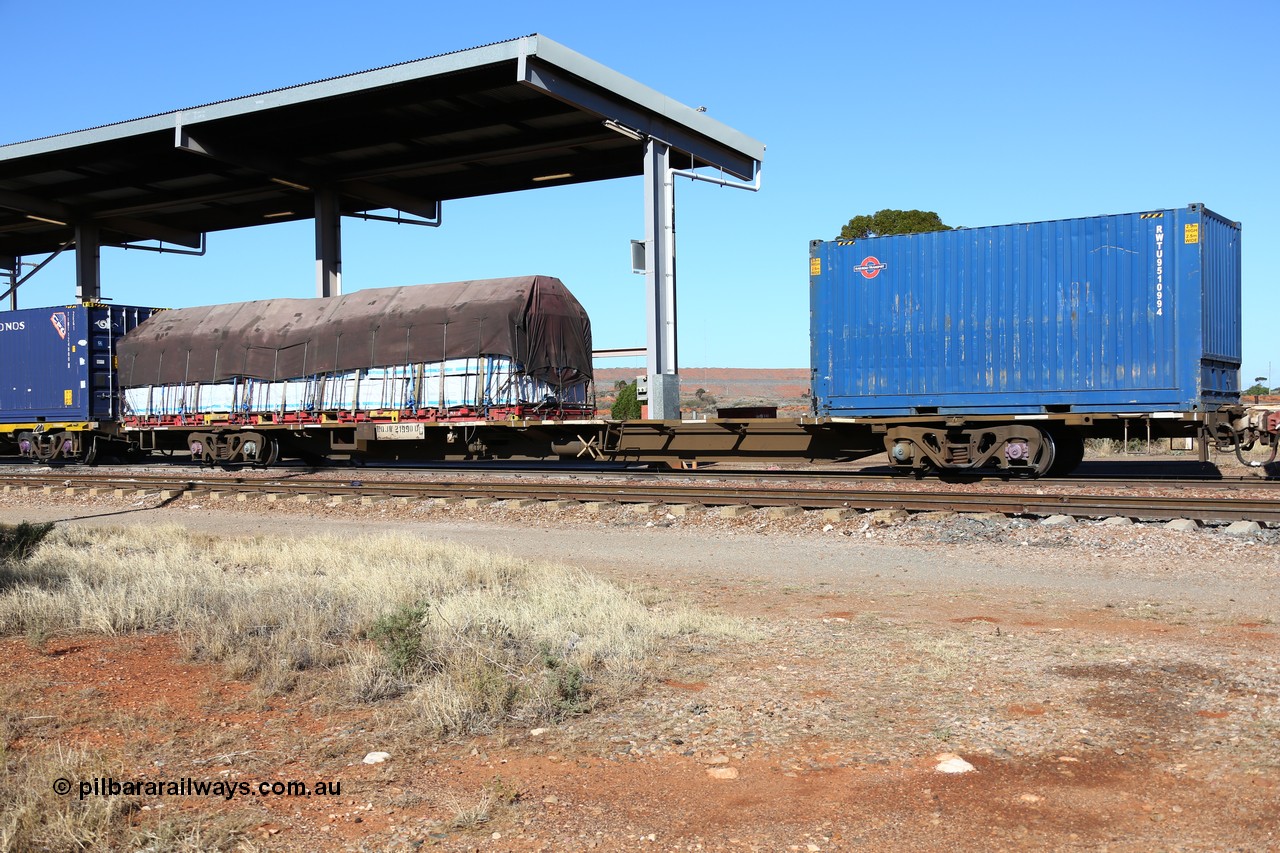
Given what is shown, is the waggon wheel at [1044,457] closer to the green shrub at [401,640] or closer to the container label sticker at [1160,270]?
the container label sticker at [1160,270]

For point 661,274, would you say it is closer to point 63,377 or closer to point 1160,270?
point 1160,270

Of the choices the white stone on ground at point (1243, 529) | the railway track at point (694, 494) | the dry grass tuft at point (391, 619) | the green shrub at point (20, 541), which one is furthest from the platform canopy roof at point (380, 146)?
the white stone on ground at point (1243, 529)

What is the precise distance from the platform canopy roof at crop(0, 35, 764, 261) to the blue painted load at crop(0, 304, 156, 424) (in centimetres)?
450

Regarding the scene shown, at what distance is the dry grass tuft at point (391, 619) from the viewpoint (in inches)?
241

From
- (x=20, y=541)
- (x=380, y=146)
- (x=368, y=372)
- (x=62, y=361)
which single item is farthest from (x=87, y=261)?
(x=20, y=541)

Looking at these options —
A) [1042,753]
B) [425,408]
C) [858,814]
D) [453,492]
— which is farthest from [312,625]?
[425,408]

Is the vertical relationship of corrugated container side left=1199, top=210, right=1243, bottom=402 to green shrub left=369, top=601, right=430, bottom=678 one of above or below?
above

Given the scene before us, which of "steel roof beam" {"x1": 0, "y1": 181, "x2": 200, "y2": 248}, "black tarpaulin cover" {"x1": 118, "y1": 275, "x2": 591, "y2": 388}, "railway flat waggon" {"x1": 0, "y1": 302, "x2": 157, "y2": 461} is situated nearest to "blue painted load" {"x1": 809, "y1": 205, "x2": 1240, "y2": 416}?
"black tarpaulin cover" {"x1": 118, "y1": 275, "x2": 591, "y2": 388}

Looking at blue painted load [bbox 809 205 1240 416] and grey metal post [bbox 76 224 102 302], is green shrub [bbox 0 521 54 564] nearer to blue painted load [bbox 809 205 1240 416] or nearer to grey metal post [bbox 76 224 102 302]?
blue painted load [bbox 809 205 1240 416]

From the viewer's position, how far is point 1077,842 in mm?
3965

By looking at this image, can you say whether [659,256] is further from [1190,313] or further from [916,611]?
[916,611]

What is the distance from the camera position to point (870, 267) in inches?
698

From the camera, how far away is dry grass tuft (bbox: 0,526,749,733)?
612 cm

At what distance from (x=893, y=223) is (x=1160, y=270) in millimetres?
22768
